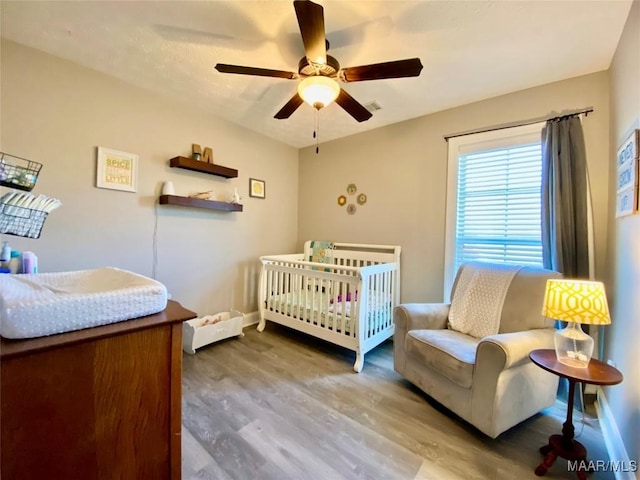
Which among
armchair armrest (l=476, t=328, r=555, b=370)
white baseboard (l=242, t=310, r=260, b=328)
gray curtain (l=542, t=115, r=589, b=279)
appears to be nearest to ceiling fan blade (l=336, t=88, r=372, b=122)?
gray curtain (l=542, t=115, r=589, b=279)

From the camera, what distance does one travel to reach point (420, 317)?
2141 mm

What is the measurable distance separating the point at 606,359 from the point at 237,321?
2967 mm

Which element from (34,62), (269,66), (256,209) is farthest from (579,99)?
(34,62)

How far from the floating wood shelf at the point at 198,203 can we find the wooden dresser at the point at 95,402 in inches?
72.2

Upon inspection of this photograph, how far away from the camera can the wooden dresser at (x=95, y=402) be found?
685 millimetres

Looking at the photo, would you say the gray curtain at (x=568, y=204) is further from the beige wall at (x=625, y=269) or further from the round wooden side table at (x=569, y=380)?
the round wooden side table at (x=569, y=380)

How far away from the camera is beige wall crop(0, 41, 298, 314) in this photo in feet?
6.37

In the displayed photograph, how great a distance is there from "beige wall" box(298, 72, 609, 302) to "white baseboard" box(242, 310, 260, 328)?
4.10ft

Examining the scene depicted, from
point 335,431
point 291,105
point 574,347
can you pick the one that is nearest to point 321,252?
point 291,105

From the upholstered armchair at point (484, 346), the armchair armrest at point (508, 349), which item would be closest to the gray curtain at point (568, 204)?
the upholstered armchair at point (484, 346)

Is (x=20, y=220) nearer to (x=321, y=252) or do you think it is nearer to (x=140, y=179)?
(x=140, y=179)

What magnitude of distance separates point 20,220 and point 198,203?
1516mm

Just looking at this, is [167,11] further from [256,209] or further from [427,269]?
[427,269]

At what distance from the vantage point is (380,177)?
316 centimetres
